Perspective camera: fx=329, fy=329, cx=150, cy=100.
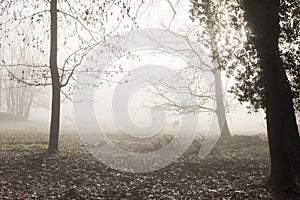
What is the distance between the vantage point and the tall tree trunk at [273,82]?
8.06m

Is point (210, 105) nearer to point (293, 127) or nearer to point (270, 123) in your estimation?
point (293, 127)

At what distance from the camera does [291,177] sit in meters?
8.16

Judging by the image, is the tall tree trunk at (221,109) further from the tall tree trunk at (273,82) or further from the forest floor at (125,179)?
the tall tree trunk at (273,82)

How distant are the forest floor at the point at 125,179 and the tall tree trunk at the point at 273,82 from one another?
0.58 m

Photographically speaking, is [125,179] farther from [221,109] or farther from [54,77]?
[221,109]

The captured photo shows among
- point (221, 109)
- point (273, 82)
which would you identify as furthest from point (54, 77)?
point (221, 109)

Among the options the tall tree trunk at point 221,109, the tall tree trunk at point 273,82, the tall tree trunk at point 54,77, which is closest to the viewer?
the tall tree trunk at point 273,82

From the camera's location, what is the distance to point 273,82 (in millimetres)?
8031

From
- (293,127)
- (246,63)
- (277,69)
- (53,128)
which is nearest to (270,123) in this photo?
(277,69)

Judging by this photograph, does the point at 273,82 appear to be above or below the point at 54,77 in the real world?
below

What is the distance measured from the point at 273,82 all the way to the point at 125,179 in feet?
16.7

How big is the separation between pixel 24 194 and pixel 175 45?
19.7m

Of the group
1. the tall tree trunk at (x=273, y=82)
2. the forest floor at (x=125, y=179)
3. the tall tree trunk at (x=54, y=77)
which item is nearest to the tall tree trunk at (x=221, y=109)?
the forest floor at (x=125, y=179)

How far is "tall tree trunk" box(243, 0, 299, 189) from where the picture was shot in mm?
8061
